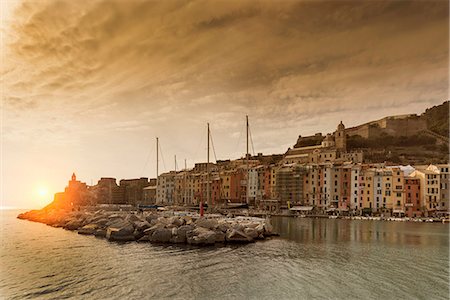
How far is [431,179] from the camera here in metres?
65.6

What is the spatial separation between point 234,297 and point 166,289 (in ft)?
8.95

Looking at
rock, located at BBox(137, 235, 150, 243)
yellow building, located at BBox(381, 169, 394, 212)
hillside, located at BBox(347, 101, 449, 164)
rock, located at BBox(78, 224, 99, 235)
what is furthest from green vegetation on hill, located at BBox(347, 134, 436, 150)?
rock, located at BBox(137, 235, 150, 243)

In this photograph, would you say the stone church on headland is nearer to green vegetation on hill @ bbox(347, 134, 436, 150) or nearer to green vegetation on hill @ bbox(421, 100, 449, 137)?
green vegetation on hill @ bbox(347, 134, 436, 150)

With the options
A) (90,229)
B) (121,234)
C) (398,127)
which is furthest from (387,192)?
(121,234)

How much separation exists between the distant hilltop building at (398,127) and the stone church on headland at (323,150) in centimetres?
1056

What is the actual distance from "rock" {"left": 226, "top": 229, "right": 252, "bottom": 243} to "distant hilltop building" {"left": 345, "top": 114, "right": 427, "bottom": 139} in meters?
88.0

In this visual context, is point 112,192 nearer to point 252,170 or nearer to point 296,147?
point 252,170

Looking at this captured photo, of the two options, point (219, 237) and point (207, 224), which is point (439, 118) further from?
point (219, 237)

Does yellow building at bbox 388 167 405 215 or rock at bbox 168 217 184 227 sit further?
yellow building at bbox 388 167 405 215

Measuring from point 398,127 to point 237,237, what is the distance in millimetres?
93645

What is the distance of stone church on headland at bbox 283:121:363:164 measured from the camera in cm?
9119

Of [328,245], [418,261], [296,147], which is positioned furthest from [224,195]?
[418,261]

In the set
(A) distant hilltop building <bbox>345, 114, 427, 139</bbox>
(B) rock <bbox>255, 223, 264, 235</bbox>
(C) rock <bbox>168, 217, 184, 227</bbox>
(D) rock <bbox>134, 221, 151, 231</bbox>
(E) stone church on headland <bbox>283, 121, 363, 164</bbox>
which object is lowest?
(B) rock <bbox>255, 223, 264, 235</bbox>

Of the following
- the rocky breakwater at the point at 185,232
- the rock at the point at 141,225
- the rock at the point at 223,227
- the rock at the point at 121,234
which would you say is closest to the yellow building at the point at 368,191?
the rocky breakwater at the point at 185,232
